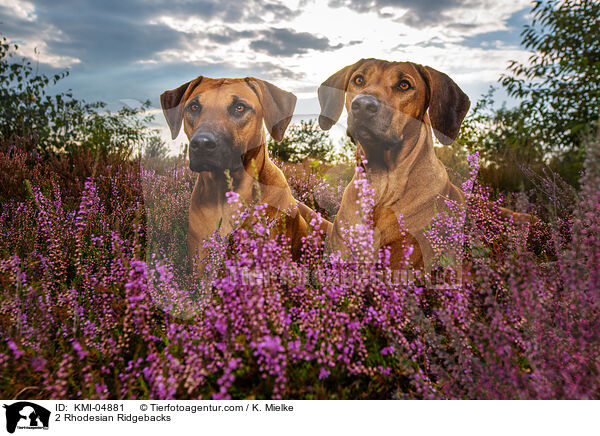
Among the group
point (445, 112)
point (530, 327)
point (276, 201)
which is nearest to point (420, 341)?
point (530, 327)

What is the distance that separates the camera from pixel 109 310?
2438mm

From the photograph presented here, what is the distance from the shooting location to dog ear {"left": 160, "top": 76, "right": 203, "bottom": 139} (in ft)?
9.95

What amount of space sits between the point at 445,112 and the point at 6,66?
8.07 meters

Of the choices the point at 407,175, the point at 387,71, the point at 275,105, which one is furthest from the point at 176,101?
the point at 407,175

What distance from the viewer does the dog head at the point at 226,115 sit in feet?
8.87

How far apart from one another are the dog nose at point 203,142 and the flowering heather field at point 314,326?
55 centimetres

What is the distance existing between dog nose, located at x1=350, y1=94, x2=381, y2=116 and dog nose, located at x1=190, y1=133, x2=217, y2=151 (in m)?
1.01

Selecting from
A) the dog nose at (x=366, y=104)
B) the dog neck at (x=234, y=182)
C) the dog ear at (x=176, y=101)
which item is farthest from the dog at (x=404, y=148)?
the dog ear at (x=176, y=101)

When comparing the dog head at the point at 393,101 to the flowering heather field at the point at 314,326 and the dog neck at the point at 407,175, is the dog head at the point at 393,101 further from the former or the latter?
the flowering heather field at the point at 314,326

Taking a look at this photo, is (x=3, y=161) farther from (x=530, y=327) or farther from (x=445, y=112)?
(x=530, y=327)

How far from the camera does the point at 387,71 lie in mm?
2695

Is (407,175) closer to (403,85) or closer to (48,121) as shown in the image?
(403,85)
